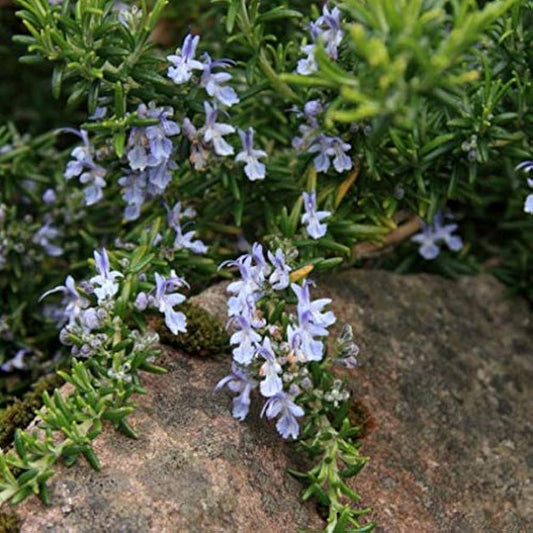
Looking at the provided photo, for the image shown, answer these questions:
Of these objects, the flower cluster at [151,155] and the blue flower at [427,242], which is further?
the blue flower at [427,242]

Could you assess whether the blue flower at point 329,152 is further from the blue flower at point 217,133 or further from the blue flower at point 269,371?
the blue flower at point 269,371

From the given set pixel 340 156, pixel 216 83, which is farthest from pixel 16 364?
pixel 340 156

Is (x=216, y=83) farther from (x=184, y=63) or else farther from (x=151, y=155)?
(x=151, y=155)

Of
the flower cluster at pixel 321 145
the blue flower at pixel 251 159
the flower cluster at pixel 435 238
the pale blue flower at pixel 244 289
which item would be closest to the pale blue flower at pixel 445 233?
the flower cluster at pixel 435 238

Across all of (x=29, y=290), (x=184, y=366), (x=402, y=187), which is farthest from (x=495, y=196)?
(x=29, y=290)

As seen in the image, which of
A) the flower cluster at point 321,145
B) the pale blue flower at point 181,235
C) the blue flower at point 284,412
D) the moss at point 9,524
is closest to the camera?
the moss at point 9,524

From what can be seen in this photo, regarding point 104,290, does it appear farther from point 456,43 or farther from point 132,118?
point 456,43

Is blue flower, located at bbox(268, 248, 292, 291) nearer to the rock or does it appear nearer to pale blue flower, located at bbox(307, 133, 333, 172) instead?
pale blue flower, located at bbox(307, 133, 333, 172)
